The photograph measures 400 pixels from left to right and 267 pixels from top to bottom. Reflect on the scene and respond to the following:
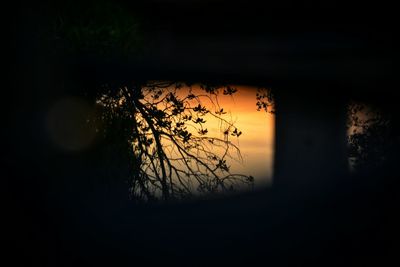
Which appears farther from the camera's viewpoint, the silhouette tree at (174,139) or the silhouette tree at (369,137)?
the silhouette tree at (369,137)

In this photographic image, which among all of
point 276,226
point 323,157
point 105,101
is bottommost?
point 276,226

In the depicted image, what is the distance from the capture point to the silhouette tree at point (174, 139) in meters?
2.75

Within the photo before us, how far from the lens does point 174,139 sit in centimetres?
296

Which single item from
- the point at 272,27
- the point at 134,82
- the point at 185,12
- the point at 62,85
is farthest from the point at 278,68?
the point at 62,85

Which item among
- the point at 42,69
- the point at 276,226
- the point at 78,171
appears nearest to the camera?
the point at 42,69

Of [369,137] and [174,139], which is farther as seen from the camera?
[369,137]

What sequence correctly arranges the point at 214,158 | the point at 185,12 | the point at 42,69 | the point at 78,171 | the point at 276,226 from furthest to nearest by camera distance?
1. the point at 214,158
2. the point at 185,12
3. the point at 276,226
4. the point at 78,171
5. the point at 42,69

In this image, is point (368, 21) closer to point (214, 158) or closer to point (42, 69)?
point (214, 158)

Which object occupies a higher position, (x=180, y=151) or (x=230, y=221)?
(x=180, y=151)

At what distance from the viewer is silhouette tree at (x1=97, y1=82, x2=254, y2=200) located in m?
2.75

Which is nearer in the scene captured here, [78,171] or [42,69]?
[42,69]

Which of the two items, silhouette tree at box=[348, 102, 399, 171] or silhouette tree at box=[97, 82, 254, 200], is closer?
silhouette tree at box=[97, 82, 254, 200]

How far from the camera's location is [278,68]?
248cm

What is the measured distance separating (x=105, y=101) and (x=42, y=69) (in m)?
0.59
